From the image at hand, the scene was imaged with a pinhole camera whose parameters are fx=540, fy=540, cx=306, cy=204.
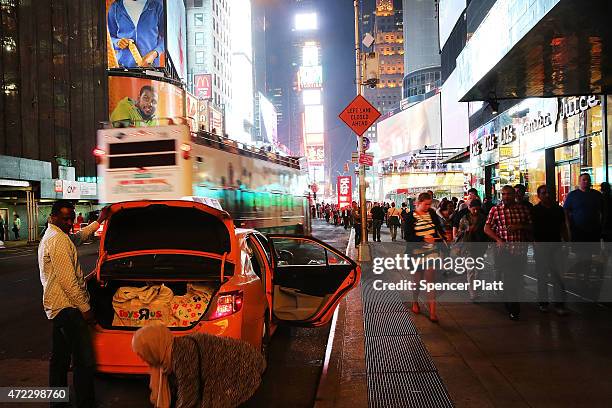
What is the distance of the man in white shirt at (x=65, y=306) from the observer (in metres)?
4.54

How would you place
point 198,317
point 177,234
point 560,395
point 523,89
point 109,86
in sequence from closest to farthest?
point 560,395 → point 198,317 → point 177,234 → point 523,89 → point 109,86

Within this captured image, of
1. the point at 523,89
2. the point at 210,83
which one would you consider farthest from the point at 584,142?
the point at 210,83

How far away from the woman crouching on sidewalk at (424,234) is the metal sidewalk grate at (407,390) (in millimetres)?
2576

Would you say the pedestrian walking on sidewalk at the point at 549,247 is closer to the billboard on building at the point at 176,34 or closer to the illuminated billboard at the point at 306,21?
the billboard on building at the point at 176,34

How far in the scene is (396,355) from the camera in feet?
20.4

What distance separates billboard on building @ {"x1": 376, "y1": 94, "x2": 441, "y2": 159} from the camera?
190 feet

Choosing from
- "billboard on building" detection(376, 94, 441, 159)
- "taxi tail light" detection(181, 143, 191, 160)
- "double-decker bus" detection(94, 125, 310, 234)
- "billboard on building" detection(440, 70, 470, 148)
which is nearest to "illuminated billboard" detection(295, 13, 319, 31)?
"billboard on building" detection(376, 94, 441, 159)

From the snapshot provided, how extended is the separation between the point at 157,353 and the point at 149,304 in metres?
2.75

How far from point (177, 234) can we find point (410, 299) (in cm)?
537

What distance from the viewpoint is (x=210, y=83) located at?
91.0 metres

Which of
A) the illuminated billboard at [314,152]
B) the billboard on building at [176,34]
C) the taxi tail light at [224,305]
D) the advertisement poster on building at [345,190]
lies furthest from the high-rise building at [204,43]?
the taxi tail light at [224,305]

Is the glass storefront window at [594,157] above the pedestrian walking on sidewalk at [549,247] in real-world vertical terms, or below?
above

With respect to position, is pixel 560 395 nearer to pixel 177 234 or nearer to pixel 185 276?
pixel 185 276

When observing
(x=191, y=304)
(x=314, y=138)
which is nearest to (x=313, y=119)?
(x=314, y=138)
